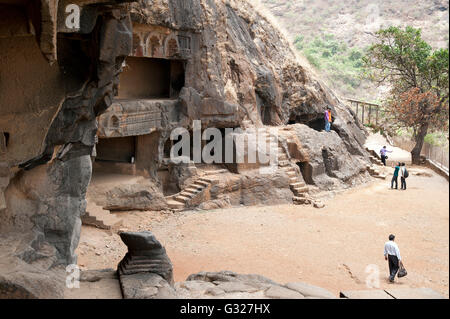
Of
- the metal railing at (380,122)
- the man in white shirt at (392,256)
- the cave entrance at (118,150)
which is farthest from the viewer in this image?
the metal railing at (380,122)

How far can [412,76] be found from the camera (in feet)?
76.6

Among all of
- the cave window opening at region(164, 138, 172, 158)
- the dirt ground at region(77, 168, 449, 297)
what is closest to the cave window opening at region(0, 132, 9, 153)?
the dirt ground at region(77, 168, 449, 297)

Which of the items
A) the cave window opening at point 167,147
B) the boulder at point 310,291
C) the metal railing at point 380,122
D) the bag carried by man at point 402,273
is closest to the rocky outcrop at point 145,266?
the boulder at point 310,291

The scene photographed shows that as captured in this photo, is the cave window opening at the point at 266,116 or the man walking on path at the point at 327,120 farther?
the man walking on path at the point at 327,120

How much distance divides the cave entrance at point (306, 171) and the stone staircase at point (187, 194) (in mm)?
4612

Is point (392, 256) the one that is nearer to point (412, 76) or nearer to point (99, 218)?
point (99, 218)

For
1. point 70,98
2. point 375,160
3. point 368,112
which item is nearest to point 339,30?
point 368,112

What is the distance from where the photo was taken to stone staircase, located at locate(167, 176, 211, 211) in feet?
52.0

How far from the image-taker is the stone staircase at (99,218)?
13562 millimetres

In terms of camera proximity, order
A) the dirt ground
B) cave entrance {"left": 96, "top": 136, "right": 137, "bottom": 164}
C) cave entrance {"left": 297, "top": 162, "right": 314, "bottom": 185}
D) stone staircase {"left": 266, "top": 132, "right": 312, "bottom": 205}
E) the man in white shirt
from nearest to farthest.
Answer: the man in white shirt → the dirt ground → cave entrance {"left": 96, "top": 136, "right": 137, "bottom": 164} → stone staircase {"left": 266, "top": 132, "right": 312, "bottom": 205} → cave entrance {"left": 297, "top": 162, "right": 314, "bottom": 185}

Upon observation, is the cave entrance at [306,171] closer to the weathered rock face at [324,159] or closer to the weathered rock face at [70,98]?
the weathered rock face at [324,159]

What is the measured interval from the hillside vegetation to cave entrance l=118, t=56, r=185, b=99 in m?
12.7

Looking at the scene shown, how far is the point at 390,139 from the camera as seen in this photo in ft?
85.6

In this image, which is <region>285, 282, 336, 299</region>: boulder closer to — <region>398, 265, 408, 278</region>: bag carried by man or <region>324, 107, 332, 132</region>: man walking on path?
<region>398, 265, 408, 278</region>: bag carried by man
